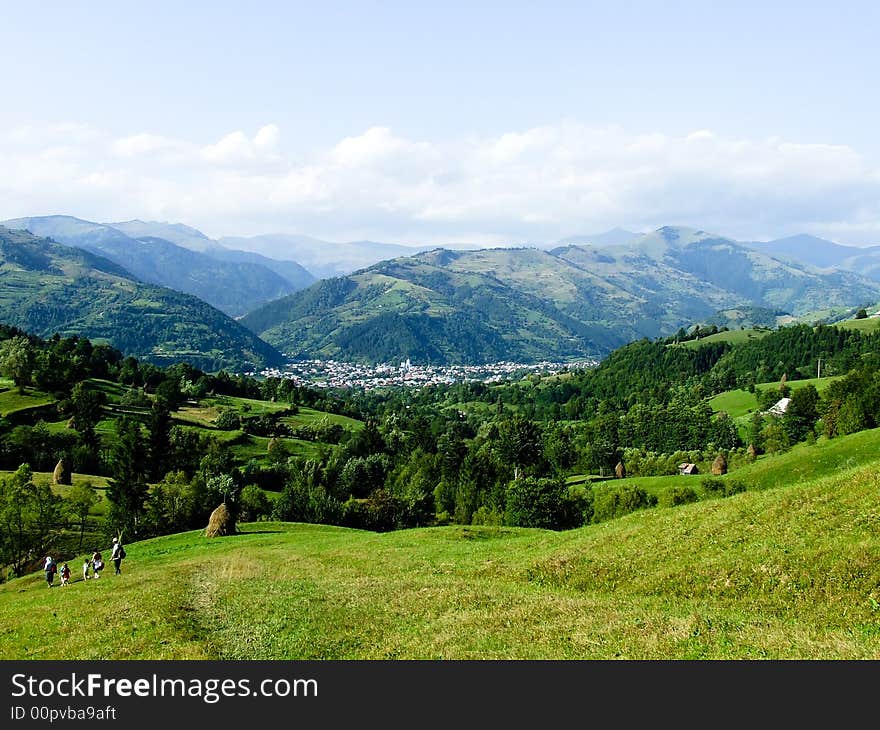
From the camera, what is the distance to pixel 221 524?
66938 millimetres

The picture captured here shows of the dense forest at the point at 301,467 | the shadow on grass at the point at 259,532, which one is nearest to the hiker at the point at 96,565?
the shadow on grass at the point at 259,532

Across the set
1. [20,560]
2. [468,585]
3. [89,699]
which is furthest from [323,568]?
[20,560]

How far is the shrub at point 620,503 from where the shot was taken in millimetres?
83250

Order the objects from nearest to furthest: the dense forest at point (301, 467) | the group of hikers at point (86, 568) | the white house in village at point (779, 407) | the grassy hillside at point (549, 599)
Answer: the grassy hillside at point (549, 599) < the group of hikers at point (86, 568) < the dense forest at point (301, 467) < the white house in village at point (779, 407)

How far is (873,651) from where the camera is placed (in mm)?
16094

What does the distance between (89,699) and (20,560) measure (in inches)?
2886

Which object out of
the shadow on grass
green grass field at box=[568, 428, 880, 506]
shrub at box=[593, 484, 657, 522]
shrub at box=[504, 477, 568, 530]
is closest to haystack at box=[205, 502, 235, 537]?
the shadow on grass

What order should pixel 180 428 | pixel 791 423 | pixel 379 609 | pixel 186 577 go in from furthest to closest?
pixel 180 428
pixel 791 423
pixel 186 577
pixel 379 609

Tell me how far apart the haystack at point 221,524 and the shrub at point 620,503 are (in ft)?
163

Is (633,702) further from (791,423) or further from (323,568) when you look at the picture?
(791,423)

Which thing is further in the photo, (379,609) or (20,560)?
(20,560)

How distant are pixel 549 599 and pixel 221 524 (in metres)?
50.6

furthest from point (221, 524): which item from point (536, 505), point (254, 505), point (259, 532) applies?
point (254, 505)

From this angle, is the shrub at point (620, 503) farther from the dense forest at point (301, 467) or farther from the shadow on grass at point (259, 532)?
the shadow on grass at point (259, 532)
